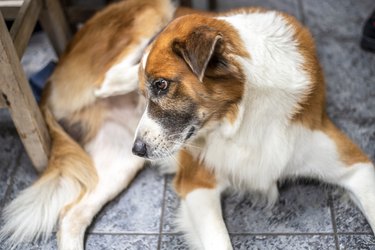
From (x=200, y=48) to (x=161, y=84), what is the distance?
195 mm

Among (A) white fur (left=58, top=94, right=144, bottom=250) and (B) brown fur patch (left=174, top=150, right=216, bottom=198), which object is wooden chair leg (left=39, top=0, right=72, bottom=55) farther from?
(B) brown fur patch (left=174, top=150, right=216, bottom=198)

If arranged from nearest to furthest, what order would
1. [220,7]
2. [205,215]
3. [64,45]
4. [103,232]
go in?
1. [205,215]
2. [103,232]
3. [64,45]
4. [220,7]

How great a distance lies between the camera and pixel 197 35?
144 cm

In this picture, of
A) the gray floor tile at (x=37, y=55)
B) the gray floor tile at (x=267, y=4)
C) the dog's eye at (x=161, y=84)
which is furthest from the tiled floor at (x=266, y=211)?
the dog's eye at (x=161, y=84)

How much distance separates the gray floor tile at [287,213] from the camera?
1.92 m

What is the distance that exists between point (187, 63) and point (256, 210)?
78 centimetres

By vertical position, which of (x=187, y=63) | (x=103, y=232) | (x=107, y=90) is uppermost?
(x=187, y=63)

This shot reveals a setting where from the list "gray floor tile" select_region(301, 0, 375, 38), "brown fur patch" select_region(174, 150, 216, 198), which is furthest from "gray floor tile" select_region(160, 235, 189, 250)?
"gray floor tile" select_region(301, 0, 375, 38)

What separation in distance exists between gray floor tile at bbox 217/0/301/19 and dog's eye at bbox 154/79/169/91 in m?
1.47

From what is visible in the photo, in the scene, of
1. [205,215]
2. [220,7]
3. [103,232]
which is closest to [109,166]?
[103,232]

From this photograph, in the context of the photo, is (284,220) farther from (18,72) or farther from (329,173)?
(18,72)

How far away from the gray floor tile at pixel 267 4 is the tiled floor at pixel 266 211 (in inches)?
21.0

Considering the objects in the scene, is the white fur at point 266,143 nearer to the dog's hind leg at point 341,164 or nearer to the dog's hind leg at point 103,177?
the dog's hind leg at point 341,164

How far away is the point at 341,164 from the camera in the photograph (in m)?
1.86
